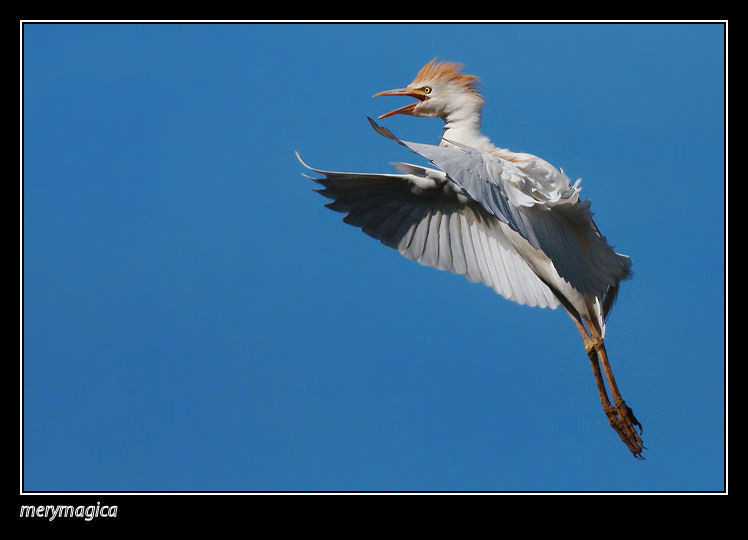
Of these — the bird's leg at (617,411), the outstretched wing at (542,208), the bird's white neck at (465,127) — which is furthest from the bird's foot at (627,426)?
the bird's white neck at (465,127)

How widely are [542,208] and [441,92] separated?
4.27 feet

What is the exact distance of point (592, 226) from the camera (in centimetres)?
470

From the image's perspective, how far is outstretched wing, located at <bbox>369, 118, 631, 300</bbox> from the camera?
405 cm

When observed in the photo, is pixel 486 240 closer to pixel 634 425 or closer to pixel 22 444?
pixel 634 425

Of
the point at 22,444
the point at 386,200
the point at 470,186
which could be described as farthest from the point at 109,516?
the point at 470,186

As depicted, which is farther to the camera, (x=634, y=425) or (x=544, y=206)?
(x=634, y=425)

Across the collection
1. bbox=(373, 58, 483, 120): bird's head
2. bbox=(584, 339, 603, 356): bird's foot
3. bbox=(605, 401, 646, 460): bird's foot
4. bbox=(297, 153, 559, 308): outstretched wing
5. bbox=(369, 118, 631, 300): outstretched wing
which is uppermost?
bbox=(373, 58, 483, 120): bird's head

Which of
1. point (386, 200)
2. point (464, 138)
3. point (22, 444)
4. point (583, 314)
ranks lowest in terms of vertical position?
point (22, 444)

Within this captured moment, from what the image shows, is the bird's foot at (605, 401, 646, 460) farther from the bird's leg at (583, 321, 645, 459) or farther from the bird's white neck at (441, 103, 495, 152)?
the bird's white neck at (441, 103, 495, 152)

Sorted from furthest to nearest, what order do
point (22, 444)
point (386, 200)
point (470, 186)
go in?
1. point (22, 444)
2. point (386, 200)
3. point (470, 186)

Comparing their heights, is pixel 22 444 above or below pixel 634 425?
below

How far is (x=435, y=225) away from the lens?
16.6 ft

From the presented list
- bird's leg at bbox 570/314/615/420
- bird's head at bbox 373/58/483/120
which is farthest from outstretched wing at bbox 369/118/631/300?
bird's head at bbox 373/58/483/120

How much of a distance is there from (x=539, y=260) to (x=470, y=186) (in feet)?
3.87
